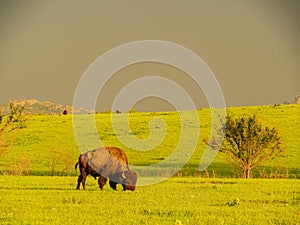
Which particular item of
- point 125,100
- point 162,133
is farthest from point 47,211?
point 162,133

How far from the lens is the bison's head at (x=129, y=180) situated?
1064 inches

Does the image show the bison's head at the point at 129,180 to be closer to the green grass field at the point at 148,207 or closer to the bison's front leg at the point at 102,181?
the bison's front leg at the point at 102,181

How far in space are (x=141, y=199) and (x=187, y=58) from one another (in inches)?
901

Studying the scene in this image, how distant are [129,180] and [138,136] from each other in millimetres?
49112

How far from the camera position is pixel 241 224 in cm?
1555

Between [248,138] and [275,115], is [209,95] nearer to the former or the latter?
[248,138]

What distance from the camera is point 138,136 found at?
76312 millimetres

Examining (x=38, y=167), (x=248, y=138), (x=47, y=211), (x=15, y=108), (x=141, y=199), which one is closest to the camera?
(x=47, y=211)

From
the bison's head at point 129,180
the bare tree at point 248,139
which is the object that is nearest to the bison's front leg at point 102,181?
the bison's head at point 129,180

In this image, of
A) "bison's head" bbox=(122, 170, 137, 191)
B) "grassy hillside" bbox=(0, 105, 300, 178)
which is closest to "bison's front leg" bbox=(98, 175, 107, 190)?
"bison's head" bbox=(122, 170, 137, 191)

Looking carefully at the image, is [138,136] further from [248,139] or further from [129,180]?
[129,180]

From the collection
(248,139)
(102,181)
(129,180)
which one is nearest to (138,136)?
(248,139)

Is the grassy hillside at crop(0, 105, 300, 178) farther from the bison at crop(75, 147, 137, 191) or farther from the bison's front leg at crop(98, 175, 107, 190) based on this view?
the bison's front leg at crop(98, 175, 107, 190)

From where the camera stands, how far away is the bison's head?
27.0 m
